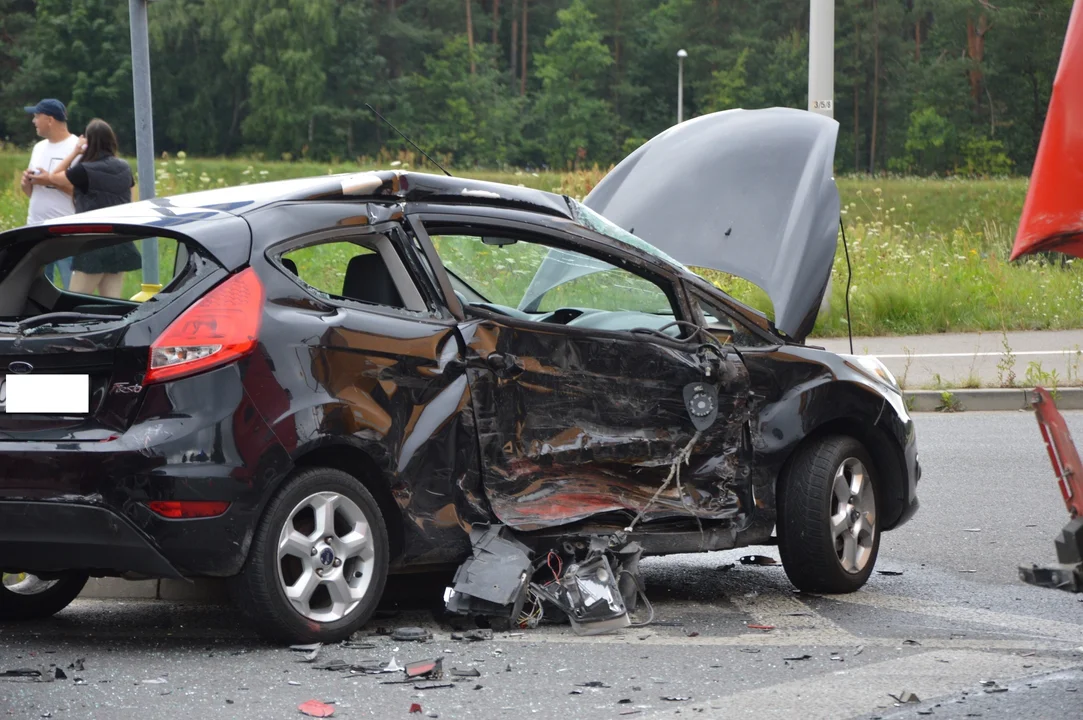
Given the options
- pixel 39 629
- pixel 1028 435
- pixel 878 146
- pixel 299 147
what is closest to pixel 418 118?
pixel 299 147

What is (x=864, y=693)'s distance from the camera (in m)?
4.73

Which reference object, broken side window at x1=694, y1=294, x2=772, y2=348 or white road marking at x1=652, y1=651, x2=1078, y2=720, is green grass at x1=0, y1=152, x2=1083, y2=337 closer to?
broken side window at x1=694, y1=294, x2=772, y2=348

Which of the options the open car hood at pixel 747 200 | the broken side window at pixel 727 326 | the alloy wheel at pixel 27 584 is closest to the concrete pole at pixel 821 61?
the open car hood at pixel 747 200

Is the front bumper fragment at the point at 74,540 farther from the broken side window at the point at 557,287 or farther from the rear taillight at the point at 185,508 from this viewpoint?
the broken side window at the point at 557,287

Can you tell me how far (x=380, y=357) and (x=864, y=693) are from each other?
1951 mm

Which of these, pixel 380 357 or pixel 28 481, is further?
pixel 380 357

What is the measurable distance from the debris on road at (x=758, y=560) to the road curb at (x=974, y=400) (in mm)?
6176

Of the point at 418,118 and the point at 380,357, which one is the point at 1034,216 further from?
the point at 418,118

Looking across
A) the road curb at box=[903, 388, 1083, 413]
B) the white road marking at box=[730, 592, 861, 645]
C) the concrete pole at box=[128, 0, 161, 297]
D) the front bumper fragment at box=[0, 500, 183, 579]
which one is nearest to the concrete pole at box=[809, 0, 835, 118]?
the road curb at box=[903, 388, 1083, 413]

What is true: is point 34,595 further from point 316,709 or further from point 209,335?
point 316,709

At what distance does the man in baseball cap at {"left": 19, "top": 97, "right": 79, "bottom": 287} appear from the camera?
11.7 metres

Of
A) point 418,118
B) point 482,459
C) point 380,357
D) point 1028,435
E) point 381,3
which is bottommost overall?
point 1028,435

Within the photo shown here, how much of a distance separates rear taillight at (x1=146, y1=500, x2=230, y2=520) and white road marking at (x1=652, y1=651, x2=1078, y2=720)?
1554mm

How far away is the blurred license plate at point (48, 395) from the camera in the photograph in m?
5.07
